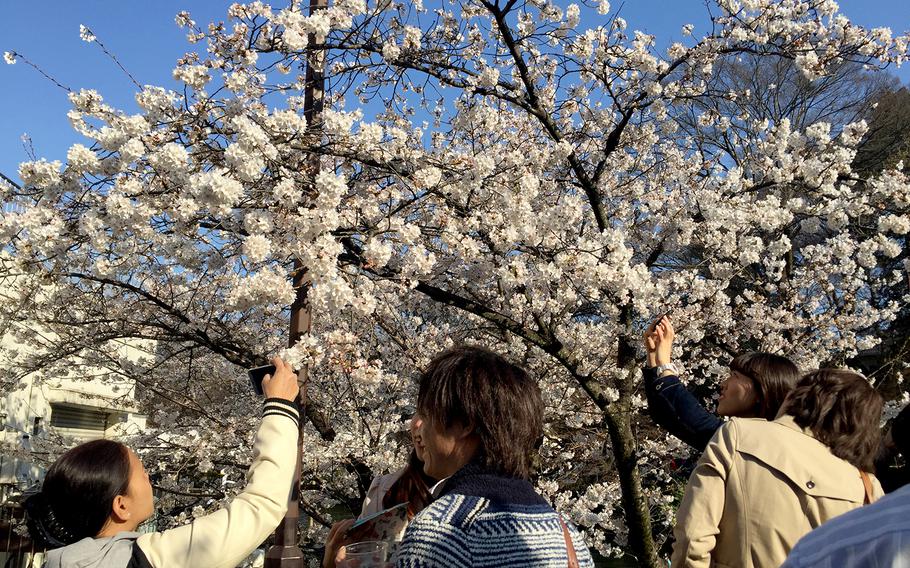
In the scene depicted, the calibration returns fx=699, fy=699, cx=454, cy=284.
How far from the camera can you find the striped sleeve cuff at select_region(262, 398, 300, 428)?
191 cm

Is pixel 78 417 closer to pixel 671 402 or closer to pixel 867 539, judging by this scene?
pixel 671 402

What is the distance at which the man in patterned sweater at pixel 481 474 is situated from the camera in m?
1.34

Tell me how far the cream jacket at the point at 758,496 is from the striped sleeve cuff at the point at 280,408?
1263 millimetres

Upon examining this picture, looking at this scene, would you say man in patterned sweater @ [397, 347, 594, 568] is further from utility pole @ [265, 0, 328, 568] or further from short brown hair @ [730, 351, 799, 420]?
utility pole @ [265, 0, 328, 568]

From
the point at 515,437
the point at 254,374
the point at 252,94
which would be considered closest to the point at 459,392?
the point at 515,437

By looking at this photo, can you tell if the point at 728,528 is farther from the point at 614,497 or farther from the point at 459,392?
the point at 614,497

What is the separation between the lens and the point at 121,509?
1.85 metres

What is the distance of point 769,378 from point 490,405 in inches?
59.5

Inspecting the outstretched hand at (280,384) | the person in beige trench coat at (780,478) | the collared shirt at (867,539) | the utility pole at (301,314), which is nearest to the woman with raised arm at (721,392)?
the person in beige trench coat at (780,478)

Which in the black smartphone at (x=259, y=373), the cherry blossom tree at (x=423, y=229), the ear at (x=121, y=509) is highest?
the cherry blossom tree at (x=423, y=229)

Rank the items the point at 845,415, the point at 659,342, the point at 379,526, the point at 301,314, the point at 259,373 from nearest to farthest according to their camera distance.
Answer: the point at 379,526 → the point at 259,373 → the point at 845,415 → the point at 659,342 → the point at 301,314

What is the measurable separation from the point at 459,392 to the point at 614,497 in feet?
20.2

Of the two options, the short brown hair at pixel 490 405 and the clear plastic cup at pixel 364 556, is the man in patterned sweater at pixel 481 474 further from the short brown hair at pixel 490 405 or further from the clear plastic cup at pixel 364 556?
the clear plastic cup at pixel 364 556

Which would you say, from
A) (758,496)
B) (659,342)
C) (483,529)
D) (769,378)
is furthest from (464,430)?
(659,342)
